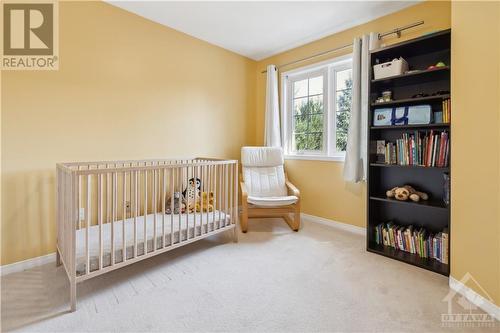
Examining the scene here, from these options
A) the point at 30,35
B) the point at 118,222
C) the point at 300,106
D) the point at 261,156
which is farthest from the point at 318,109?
the point at 30,35

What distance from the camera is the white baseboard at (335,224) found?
2.97 m

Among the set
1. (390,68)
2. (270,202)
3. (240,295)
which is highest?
(390,68)

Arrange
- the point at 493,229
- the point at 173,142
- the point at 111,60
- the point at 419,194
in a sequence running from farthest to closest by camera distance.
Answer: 1. the point at 173,142
2. the point at 111,60
3. the point at 419,194
4. the point at 493,229

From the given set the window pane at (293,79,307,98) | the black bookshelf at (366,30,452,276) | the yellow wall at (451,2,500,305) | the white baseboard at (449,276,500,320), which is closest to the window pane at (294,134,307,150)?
the window pane at (293,79,307,98)

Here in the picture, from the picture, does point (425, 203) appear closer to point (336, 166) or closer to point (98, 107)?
point (336, 166)

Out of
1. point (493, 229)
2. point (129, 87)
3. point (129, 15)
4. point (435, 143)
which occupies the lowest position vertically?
point (493, 229)

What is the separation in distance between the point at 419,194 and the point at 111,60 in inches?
126

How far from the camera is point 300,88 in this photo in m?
3.67

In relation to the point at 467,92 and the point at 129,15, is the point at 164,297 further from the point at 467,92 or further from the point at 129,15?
the point at 129,15

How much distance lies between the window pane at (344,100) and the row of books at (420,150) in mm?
821

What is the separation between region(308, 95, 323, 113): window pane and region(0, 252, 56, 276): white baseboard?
3280 mm

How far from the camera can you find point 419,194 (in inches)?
92.0

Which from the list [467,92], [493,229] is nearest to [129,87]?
[467,92]

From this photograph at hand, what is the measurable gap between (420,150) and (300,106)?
1.81 meters
